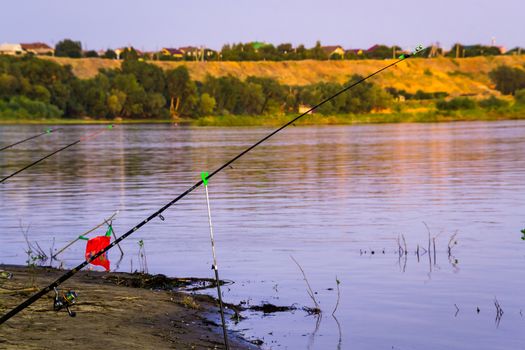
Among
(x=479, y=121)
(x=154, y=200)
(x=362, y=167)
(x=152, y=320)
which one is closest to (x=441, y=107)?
(x=479, y=121)

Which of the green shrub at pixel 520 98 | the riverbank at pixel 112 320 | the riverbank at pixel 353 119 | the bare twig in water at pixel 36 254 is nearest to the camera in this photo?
the riverbank at pixel 112 320

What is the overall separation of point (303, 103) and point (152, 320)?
13436 centimetres

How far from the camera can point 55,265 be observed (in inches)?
674

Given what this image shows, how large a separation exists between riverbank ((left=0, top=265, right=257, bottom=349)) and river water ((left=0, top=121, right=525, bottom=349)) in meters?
0.68

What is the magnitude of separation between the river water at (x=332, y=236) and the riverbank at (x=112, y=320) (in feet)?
2.22

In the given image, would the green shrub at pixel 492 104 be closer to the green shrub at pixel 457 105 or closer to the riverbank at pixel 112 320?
the green shrub at pixel 457 105

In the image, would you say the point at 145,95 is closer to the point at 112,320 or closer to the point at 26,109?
the point at 26,109

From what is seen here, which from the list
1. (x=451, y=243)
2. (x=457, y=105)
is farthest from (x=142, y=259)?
(x=457, y=105)

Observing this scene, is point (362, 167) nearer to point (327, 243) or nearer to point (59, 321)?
point (327, 243)

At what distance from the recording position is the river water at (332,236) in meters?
12.6

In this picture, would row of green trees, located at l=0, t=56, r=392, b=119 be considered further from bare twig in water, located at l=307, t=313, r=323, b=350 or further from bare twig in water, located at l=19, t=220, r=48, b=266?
bare twig in water, located at l=307, t=313, r=323, b=350

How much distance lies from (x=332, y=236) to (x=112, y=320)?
33.3 feet

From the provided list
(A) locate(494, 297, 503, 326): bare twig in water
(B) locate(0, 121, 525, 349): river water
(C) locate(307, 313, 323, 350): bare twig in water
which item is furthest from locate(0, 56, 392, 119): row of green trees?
(C) locate(307, 313, 323, 350): bare twig in water

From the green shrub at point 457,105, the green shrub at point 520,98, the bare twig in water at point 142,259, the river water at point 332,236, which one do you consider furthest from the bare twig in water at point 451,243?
the green shrub at point 520,98
